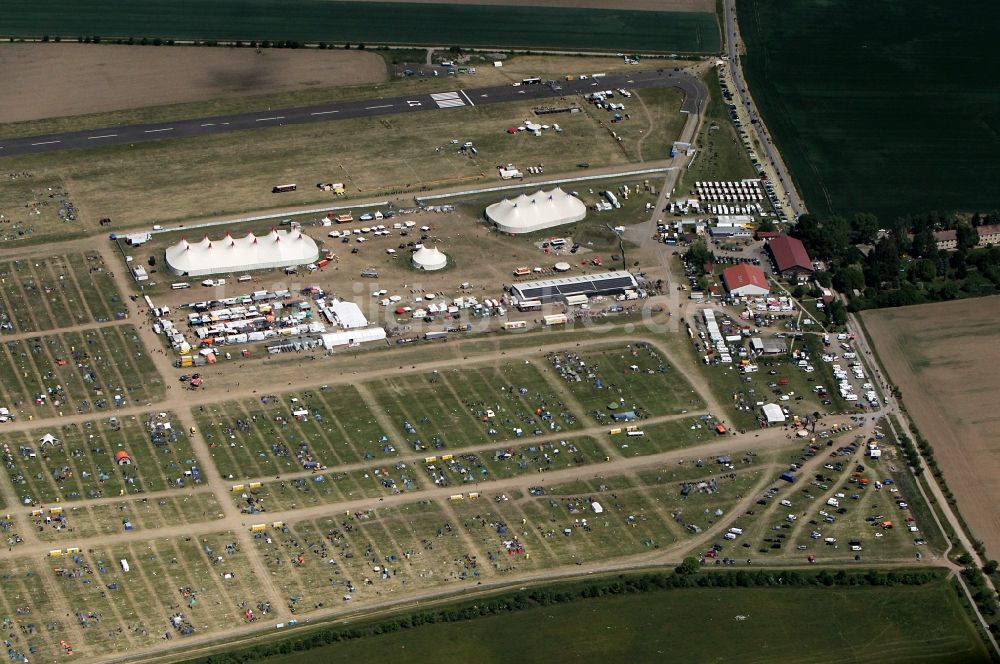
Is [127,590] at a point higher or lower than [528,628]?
higher

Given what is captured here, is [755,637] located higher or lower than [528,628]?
lower

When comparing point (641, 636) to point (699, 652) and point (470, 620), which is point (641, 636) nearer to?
point (699, 652)

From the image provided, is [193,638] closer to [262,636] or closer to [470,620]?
[262,636]

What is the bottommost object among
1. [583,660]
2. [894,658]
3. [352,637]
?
[894,658]

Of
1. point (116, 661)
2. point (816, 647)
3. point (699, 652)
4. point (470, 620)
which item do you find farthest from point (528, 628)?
point (116, 661)

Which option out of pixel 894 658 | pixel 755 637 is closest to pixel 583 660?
pixel 755 637

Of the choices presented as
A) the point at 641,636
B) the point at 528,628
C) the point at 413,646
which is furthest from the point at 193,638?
the point at 641,636

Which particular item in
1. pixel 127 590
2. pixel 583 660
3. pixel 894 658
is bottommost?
pixel 894 658
